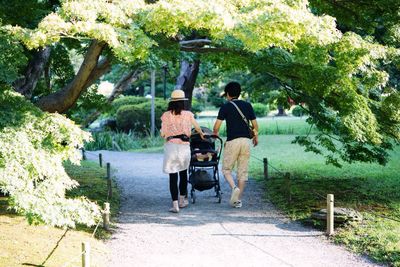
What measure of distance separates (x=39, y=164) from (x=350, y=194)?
7.91 meters

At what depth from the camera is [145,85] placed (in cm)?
3844

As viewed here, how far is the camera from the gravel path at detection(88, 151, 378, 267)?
625 centimetres

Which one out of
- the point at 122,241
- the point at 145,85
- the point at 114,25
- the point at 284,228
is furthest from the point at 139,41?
the point at 145,85

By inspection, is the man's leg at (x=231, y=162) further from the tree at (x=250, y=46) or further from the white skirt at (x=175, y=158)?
the tree at (x=250, y=46)

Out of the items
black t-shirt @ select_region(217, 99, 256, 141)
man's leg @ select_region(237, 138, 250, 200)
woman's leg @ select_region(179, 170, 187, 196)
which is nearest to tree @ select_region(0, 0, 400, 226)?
black t-shirt @ select_region(217, 99, 256, 141)

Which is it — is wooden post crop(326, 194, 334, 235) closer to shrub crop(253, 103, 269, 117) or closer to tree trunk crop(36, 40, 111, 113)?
tree trunk crop(36, 40, 111, 113)

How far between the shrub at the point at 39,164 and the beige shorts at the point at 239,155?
4.03m

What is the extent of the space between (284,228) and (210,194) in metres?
2.91

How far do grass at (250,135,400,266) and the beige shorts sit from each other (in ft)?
3.38

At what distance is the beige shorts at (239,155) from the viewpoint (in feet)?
29.2

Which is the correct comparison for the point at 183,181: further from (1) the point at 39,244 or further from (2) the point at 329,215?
(1) the point at 39,244

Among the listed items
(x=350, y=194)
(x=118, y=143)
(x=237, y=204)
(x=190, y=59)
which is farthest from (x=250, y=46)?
(x=118, y=143)

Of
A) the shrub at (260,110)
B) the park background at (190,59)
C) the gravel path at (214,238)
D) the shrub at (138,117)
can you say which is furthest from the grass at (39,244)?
the shrub at (260,110)

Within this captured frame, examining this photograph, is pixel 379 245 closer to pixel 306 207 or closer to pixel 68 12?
pixel 306 207
